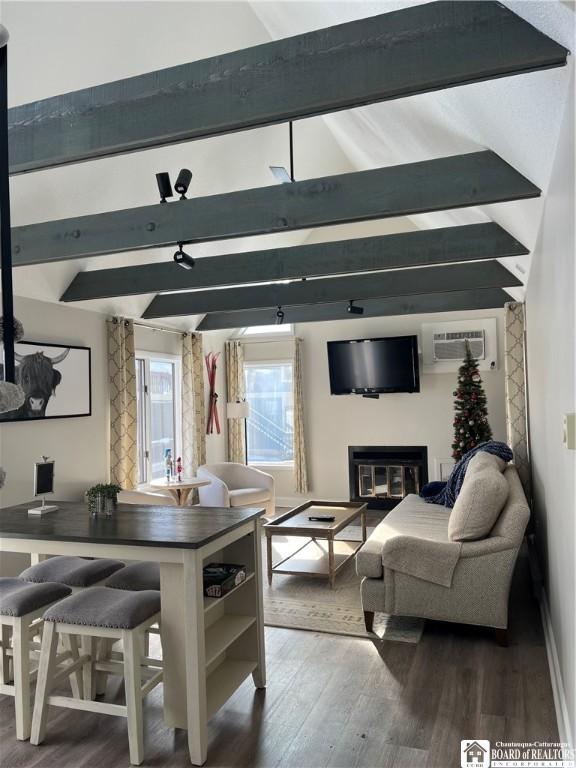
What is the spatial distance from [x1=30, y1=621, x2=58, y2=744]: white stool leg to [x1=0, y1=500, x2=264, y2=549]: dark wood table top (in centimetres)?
41

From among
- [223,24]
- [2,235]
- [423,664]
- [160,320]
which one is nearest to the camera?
[2,235]

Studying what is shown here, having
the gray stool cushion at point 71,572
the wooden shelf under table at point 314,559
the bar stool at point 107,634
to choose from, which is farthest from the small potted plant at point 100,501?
the wooden shelf under table at point 314,559

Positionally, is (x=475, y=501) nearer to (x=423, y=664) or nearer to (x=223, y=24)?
(x=423, y=664)

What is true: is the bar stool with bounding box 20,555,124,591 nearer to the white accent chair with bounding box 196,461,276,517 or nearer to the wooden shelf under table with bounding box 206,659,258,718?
the wooden shelf under table with bounding box 206,659,258,718

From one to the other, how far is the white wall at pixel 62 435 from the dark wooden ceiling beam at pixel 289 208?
1182 mm

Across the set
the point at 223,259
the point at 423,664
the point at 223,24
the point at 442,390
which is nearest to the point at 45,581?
the point at 423,664

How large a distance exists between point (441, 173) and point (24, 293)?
3.55 m

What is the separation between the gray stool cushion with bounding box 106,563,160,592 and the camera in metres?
2.86

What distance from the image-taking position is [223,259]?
187 inches

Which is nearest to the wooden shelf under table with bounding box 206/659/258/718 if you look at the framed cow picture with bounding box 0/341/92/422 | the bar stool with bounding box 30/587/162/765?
the bar stool with bounding box 30/587/162/765

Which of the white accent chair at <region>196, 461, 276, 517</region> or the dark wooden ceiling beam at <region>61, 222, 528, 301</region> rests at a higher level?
the dark wooden ceiling beam at <region>61, 222, 528, 301</region>

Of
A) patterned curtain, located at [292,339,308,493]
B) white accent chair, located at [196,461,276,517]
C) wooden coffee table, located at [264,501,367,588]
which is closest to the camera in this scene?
wooden coffee table, located at [264,501,367,588]

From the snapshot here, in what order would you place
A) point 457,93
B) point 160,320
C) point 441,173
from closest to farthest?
point 457,93, point 441,173, point 160,320

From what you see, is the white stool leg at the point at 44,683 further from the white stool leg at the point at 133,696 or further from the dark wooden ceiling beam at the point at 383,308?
the dark wooden ceiling beam at the point at 383,308
